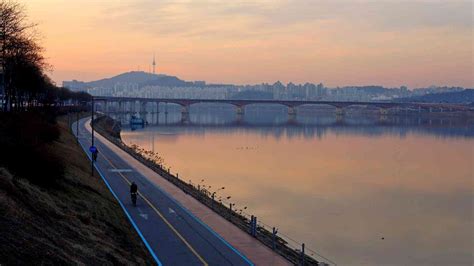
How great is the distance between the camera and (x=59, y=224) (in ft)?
39.7

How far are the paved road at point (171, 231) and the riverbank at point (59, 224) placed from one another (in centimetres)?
39

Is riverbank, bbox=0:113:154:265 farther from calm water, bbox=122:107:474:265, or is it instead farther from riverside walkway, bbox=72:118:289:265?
calm water, bbox=122:107:474:265

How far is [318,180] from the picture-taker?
105 feet

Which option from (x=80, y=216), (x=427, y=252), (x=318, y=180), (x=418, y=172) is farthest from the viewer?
(x=418, y=172)

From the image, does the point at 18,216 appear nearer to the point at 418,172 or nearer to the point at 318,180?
the point at 318,180

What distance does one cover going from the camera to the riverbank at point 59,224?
29.9 feet

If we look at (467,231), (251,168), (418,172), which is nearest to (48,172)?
(467,231)

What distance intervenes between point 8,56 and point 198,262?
21821 mm

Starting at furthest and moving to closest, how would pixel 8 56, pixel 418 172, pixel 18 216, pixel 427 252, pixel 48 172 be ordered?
1. pixel 418 172
2. pixel 8 56
3. pixel 427 252
4. pixel 48 172
5. pixel 18 216

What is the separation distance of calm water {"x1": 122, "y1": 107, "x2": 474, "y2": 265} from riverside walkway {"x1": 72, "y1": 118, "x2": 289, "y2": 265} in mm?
3378

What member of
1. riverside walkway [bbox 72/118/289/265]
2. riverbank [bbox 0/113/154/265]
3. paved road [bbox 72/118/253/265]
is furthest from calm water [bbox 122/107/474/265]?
riverbank [bbox 0/113/154/265]

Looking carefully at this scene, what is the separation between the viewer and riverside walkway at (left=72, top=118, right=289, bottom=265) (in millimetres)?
12578

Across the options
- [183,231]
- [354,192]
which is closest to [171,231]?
[183,231]

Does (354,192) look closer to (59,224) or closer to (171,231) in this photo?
(171,231)
